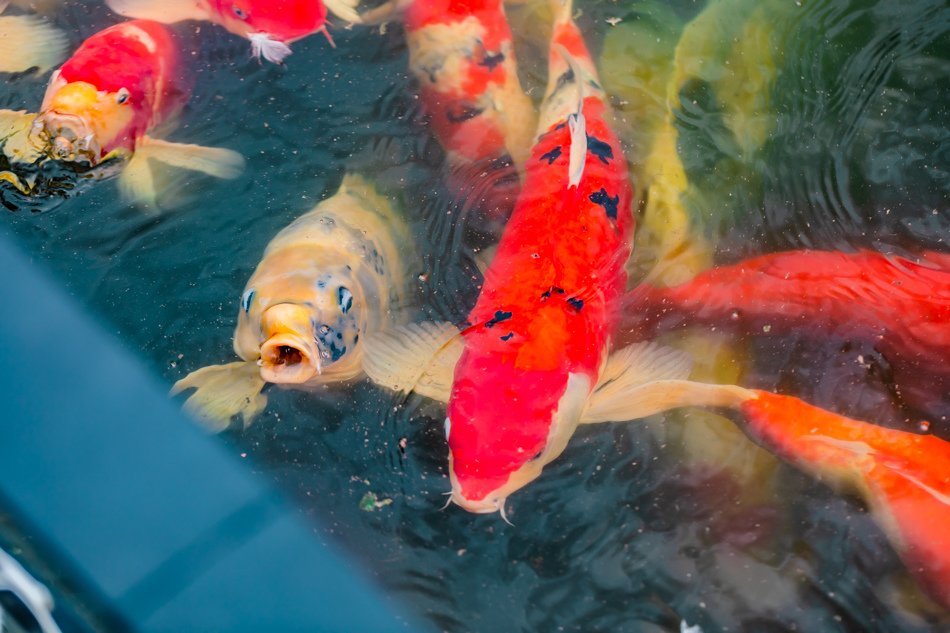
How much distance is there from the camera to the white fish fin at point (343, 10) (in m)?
4.05

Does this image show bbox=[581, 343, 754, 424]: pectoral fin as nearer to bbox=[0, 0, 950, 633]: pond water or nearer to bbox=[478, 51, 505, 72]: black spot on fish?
bbox=[0, 0, 950, 633]: pond water

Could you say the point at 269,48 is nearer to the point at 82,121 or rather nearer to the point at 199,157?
the point at 199,157

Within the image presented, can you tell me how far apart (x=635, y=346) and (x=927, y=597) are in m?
1.55

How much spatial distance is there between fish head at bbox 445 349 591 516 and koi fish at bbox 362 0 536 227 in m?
1.12

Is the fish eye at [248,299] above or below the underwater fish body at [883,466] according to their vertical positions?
above

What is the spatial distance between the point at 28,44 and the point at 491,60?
9.85 feet

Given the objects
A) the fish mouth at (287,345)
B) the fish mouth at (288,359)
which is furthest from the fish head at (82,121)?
the fish mouth at (288,359)

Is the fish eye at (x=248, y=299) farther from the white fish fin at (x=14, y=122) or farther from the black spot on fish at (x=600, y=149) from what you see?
the white fish fin at (x=14, y=122)

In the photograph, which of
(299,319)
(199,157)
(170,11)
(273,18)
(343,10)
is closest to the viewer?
(299,319)

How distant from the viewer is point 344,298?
2830 millimetres

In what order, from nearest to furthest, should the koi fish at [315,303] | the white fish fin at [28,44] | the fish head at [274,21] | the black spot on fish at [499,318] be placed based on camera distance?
the koi fish at [315,303]
the black spot on fish at [499,318]
the fish head at [274,21]
the white fish fin at [28,44]

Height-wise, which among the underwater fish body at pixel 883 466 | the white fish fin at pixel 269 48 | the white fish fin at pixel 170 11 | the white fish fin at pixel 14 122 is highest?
the white fish fin at pixel 170 11

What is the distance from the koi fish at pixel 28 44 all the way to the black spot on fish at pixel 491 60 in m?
2.72

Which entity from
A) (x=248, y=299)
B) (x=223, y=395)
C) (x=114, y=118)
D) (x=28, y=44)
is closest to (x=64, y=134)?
(x=114, y=118)
